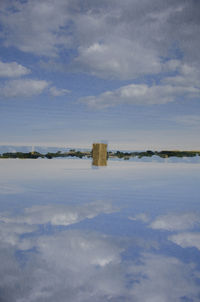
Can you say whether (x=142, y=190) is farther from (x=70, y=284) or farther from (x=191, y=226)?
(x=70, y=284)

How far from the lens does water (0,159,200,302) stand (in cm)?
128

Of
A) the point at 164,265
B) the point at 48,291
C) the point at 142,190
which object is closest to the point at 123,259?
the point at 164,265

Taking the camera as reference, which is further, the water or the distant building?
the distant building

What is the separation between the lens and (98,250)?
5.87 ft

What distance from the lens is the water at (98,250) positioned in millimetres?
1276

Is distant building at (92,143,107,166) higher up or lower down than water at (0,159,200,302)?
higher up

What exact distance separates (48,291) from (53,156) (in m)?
11.5

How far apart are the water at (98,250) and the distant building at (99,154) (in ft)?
17.9

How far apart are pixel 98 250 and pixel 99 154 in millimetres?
7182

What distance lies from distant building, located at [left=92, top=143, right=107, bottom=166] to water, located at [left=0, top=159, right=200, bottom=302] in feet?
17.9

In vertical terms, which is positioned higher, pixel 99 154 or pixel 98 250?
pixel 99 154

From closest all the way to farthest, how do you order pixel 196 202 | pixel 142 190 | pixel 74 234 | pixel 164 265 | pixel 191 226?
pixel 164 265 → pixel 74 234 → pixel 191 226 → pixel 196 202 → pixel 142 190

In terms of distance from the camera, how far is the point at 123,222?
250cm

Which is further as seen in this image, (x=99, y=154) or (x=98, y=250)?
(x=99, y=154)
